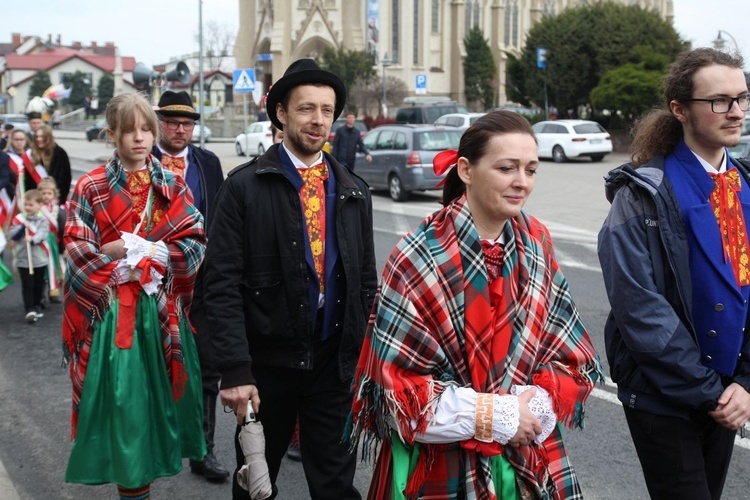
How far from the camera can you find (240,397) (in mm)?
3268

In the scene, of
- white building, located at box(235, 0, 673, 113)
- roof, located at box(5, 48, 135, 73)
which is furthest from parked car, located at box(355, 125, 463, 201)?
roof, located at box(5, 48, 135, 73)

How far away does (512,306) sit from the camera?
2.61 metres

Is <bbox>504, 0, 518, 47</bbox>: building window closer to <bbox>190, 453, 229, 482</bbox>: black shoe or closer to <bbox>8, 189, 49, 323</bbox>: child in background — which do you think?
<bbox>8, 189, 49, 323</bbox>: child in background

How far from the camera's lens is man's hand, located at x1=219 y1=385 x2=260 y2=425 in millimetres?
3270

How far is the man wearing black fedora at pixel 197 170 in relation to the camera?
4.80 meters

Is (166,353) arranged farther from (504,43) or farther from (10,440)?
(504,43)

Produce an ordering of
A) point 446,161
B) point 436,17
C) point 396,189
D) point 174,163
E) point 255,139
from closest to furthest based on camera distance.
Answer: point 446,161
point 174,163
point 396,189
point 255,139
point 436,17

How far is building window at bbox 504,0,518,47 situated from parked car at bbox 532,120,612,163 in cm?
4734

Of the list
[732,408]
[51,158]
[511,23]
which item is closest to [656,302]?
[732,408]

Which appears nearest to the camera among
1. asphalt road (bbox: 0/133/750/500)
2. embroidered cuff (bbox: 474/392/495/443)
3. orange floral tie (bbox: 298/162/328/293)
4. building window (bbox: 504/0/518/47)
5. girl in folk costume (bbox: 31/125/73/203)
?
embroidered cuff (bbox: 474/392/495/443)

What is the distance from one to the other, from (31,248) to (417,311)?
733 cm

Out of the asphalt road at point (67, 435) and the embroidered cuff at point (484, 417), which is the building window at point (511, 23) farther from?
the embroidered cuff at point (484, 417)

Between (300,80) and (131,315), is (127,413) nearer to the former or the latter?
(131,315)

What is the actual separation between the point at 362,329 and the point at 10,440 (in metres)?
3.00
